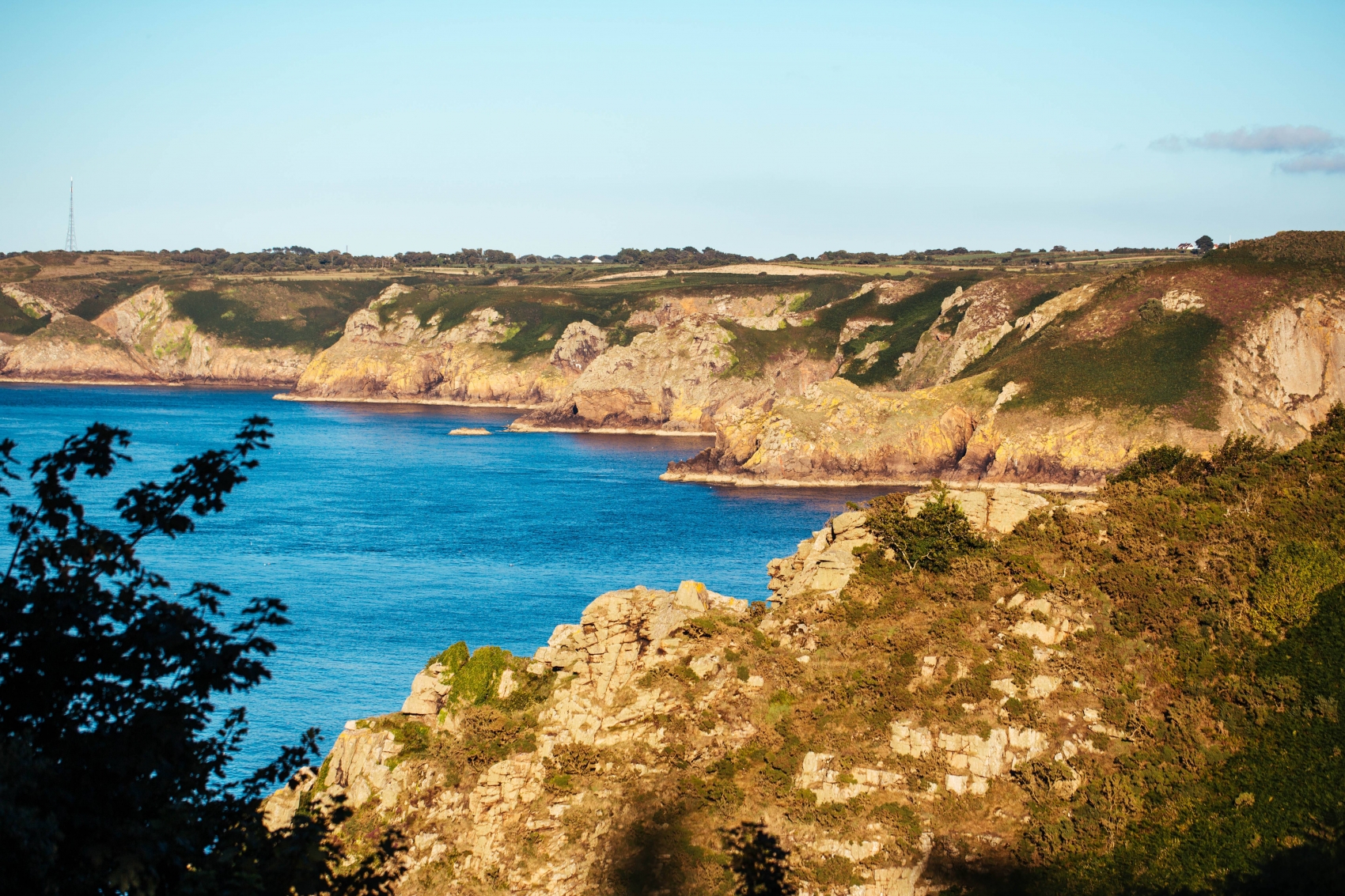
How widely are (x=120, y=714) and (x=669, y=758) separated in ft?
49.8

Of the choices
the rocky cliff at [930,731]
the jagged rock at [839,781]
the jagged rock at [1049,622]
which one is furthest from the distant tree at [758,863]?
the jagged rock at [1049,622]

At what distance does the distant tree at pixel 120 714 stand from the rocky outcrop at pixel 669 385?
151459mm

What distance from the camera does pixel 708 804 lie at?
25.1m

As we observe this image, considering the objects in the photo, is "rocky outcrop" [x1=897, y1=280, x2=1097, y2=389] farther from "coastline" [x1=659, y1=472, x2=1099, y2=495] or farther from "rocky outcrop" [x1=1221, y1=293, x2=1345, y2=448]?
"coastline" [x1=659, y1=472, x2=1099, y2=495]

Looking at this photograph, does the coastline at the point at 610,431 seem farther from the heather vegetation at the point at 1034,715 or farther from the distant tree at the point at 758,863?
the distant tree at the point at 758,863

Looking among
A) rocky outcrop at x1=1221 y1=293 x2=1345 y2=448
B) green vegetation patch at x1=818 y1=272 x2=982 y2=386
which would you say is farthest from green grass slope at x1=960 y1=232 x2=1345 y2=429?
green vegetation patch at x1=818 y1=272 x2=982 y2=386

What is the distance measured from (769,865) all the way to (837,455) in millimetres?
95220

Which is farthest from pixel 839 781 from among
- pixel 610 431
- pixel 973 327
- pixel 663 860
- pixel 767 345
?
pixel 767 345

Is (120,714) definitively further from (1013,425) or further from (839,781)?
(1013,425)

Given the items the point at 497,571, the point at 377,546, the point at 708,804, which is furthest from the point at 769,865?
the point at 377,546

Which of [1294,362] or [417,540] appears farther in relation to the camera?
[1294,362]

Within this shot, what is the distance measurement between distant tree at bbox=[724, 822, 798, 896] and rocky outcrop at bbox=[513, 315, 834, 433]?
5569 inches

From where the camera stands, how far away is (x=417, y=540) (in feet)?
282

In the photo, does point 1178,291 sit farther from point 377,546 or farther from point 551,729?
point 551,729
